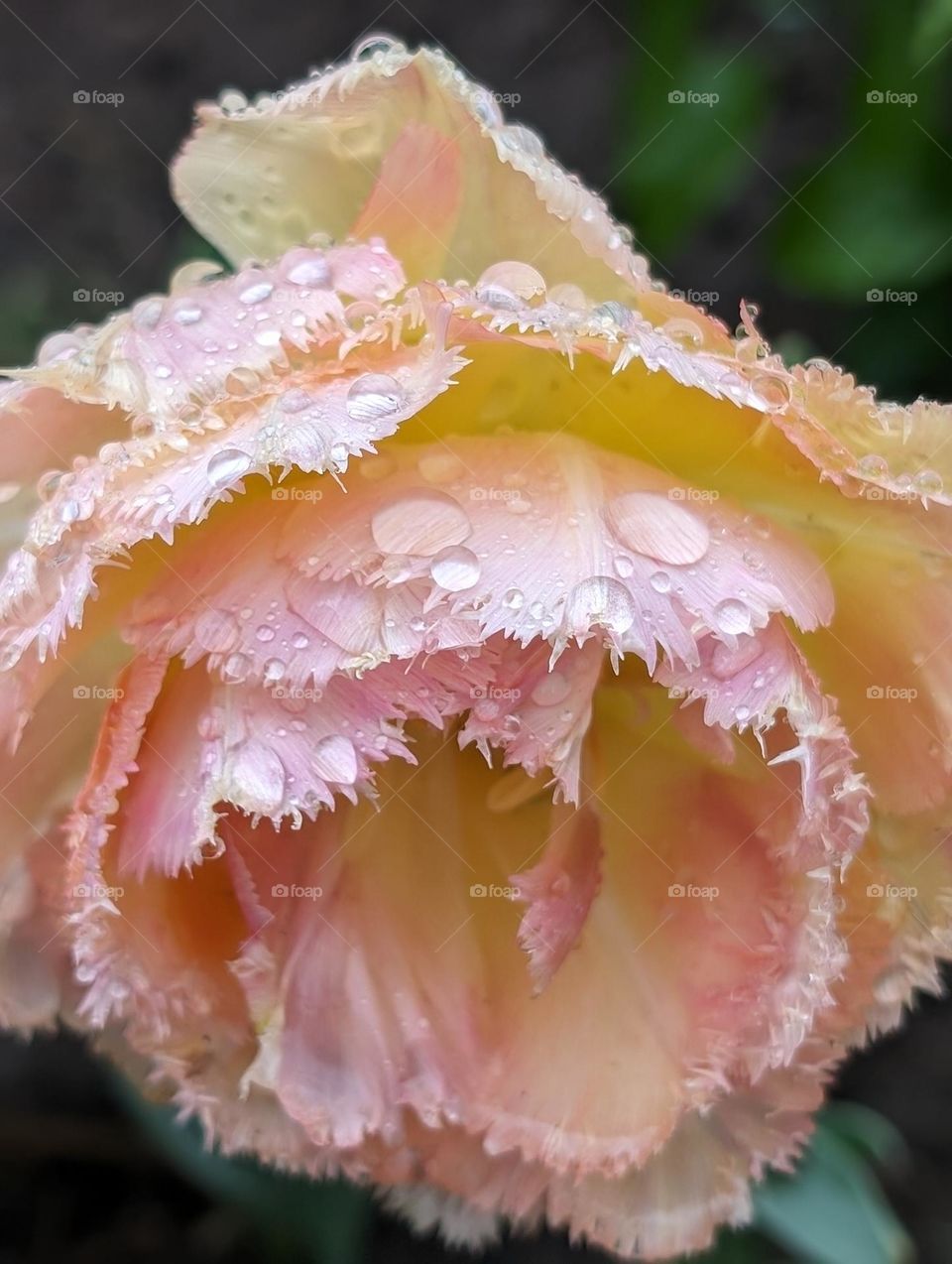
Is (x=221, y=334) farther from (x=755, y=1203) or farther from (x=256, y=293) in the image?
(x=755, y=1203)

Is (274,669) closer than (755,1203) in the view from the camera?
Yes

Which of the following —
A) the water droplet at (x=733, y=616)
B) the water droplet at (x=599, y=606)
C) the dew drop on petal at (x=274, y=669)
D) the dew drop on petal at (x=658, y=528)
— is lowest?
the dew drop on petal at (x=274, y=669)

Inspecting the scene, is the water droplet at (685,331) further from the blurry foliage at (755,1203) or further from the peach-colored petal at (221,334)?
the blurry foliage at (755,1203)

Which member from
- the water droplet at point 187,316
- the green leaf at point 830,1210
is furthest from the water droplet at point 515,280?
the green leaf at point 830,1210

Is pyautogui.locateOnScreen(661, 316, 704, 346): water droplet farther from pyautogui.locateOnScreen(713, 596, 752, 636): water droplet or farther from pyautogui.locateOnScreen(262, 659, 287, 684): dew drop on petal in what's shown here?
pyautogui.locateOnScreen(262, 659, 287, 684): dew drop on petal

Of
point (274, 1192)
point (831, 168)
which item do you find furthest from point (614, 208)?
point (274, 1192)

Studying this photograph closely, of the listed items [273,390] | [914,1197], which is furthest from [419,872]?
[914,1197]
